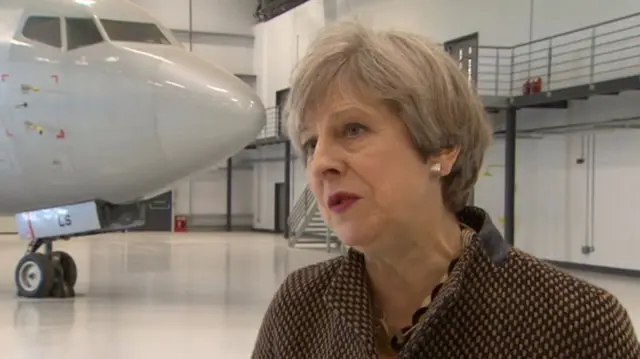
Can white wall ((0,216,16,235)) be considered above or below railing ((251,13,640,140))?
below

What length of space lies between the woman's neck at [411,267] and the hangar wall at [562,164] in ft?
40.0

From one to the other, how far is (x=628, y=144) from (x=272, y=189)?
1725cm

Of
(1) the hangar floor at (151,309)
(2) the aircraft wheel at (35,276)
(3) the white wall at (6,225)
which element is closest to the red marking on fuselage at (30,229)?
(2) the aircraft wheel at (35,276)

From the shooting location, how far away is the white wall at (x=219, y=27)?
30.4 m

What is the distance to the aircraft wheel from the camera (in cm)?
890

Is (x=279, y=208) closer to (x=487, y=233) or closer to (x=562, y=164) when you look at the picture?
(x=562, y=164)

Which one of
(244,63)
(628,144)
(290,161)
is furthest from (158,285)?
(244,63)

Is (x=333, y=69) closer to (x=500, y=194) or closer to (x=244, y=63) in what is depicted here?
(x=500, y=194)

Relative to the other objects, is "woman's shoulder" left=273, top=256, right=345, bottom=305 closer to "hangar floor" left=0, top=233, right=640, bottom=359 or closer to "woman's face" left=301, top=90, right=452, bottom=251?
"woman's face" left=301, top=90, right=452, bottom=251

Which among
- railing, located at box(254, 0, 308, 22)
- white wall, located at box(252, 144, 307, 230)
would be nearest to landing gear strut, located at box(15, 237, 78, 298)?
white wall, located at box(252, 144, 307, 230)

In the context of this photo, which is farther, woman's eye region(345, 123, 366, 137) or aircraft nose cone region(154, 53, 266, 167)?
aircraft nose cone region(154, 53, 266, 167)

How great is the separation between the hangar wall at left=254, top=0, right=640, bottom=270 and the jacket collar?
1216 centimetres

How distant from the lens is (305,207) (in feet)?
75.9

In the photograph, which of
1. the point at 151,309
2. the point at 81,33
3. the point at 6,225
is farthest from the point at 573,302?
the point at 6,225
